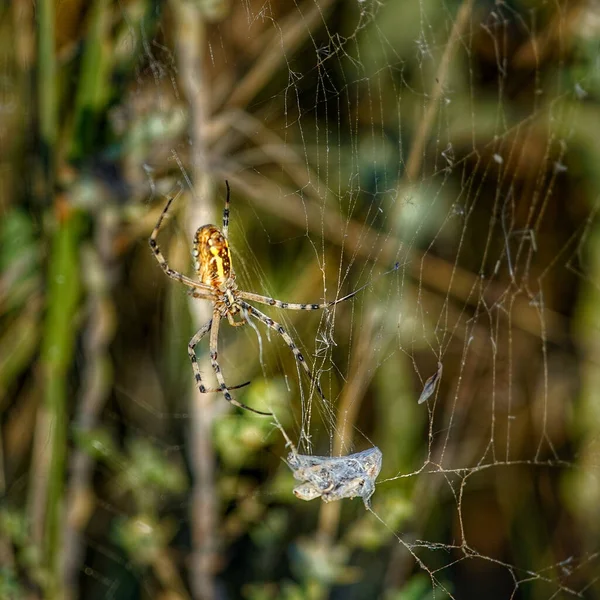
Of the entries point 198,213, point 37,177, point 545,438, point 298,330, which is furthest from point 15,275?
point 545,438

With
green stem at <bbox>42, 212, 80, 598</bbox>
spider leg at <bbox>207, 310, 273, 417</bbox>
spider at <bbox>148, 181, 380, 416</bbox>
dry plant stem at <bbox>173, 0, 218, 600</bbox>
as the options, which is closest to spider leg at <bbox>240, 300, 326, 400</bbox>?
spider at <bbox>148, 181, 380, 416</bbox>

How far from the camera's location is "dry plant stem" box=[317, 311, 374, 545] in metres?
2.22

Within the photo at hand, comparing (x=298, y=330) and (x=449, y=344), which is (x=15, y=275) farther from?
(x=449, y=344)

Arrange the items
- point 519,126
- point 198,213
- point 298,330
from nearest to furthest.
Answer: point 198,213, point 298,330, point 519,126

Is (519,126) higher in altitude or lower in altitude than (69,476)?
higher

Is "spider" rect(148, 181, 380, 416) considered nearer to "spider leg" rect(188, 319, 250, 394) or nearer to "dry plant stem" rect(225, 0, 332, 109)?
"spider leg" rect(188, 319, 250, 394)

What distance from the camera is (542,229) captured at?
290 centimetres

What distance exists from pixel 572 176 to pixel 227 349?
158cm

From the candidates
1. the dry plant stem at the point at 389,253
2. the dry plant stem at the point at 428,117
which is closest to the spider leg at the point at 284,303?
the dry plant stem at the point at 389,253

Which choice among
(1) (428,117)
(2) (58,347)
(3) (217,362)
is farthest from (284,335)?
(1) (428,117)

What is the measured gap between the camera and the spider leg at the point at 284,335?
225cm

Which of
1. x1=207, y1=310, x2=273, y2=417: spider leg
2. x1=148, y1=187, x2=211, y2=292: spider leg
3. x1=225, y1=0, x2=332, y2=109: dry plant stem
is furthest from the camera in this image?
x1=225, y1=0, x2=332, y2=109: dry plant stem

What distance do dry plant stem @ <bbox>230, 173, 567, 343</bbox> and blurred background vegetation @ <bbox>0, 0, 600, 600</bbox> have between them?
1cm

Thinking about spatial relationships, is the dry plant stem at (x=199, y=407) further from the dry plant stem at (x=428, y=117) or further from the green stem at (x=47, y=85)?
the dry plant stem at (x=428, y=117)
